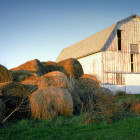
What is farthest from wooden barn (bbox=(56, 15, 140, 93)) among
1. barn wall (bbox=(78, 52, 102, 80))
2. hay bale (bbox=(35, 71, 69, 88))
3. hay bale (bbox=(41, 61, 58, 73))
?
hay bale (bbox=(35, 71, 69, 88))

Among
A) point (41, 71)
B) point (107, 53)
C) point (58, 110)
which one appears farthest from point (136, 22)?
point (58, 110)

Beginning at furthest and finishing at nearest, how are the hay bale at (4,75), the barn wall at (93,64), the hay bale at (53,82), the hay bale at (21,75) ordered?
the barn wall at (93,64) → the hay bale at (21,75) → the hay bale at (4,75) → the hay bale at (53,82)

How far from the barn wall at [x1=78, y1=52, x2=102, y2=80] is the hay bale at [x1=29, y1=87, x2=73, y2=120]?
14002mm

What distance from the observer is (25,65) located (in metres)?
11.4

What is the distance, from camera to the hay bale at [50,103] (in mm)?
6562

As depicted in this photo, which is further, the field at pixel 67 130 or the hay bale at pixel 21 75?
the hay bale at pixel 21 75

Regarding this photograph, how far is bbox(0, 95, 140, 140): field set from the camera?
4.82 metres

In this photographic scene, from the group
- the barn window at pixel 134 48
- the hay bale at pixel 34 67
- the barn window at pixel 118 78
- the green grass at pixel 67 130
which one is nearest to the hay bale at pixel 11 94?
the green grass at pixel 67 130

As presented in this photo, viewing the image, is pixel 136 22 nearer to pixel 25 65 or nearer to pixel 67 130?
pixel 25 65

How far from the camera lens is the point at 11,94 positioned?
674cm

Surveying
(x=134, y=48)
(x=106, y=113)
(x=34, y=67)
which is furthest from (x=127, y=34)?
(x=106, y=113)

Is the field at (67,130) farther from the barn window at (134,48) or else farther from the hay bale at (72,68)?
the barn window at (134,48)

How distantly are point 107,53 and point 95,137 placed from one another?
16654 millimetres

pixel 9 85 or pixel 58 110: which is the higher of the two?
pixel 9 85
